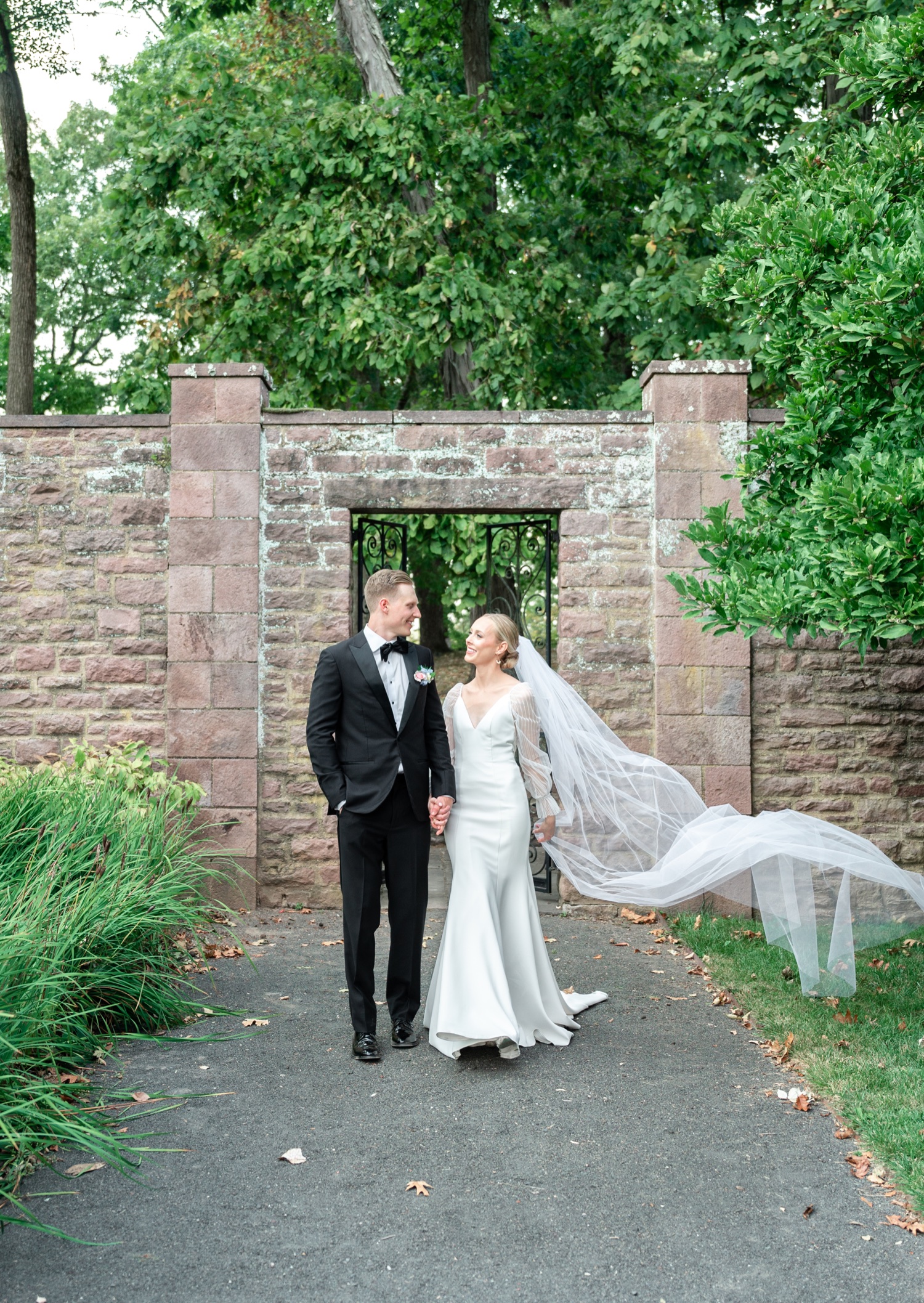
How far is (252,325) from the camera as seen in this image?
11.8 meters

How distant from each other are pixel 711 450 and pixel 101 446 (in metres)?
4.18

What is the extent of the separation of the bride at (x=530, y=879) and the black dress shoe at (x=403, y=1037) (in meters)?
0.10

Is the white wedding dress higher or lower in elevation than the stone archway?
lower

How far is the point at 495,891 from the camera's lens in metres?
5.07

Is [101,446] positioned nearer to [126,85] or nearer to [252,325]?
[252,325]

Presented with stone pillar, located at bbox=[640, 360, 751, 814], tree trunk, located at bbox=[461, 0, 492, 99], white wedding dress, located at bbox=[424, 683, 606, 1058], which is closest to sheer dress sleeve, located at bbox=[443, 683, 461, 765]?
white wedding dress, located at bbox=[424, 683, 606, 1058]


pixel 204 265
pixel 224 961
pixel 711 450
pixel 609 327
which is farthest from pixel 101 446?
pixel 609 327

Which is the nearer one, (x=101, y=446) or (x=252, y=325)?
(x=101, y=446)

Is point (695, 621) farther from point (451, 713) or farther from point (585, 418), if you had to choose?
point (451, 713)

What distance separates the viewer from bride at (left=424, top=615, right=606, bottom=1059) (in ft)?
16.2

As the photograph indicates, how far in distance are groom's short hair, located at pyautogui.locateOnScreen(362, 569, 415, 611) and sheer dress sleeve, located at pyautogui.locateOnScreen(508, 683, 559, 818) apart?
722 mm

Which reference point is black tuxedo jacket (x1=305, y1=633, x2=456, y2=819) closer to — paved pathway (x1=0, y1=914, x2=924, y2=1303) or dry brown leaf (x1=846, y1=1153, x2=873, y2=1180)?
paved pathway (x1=0, y1=914, x2=924, y2=1303)

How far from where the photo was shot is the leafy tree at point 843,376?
4406 millimetres

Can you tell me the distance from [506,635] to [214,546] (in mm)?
3222
